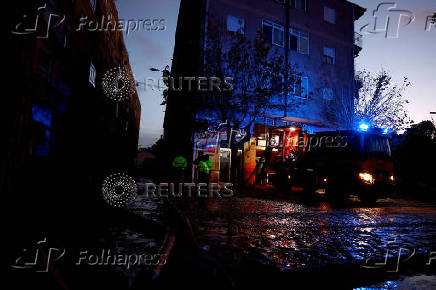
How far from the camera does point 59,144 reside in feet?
36.3

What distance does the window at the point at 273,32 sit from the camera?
18028mm

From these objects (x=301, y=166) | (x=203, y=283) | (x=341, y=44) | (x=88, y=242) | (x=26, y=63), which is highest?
(x=341, y=44)

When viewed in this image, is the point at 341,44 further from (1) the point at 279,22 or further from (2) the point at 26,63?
(2) the point at 26,63

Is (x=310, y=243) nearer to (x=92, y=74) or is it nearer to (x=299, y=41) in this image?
(x=92, y=74)

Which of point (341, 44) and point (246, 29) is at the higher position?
point (341, 44)

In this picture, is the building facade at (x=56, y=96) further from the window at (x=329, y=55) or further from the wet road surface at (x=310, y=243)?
the window at (x=329, y=55)

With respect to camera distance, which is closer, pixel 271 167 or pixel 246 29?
pixel 271 167

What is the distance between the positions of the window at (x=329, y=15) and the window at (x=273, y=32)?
5.44 m

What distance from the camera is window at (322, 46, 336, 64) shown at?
20.4 metres

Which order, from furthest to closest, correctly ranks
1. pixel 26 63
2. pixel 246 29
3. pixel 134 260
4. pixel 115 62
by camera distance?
pixel 115 62, pixel 246 29, pixel 26 63, pixel 134 260

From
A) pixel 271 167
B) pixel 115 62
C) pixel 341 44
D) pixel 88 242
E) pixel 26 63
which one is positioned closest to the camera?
pixel 88 242

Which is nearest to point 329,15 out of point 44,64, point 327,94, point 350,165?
point 327,94

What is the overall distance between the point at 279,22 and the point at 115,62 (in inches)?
604

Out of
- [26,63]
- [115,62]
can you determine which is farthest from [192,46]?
[26,63]
